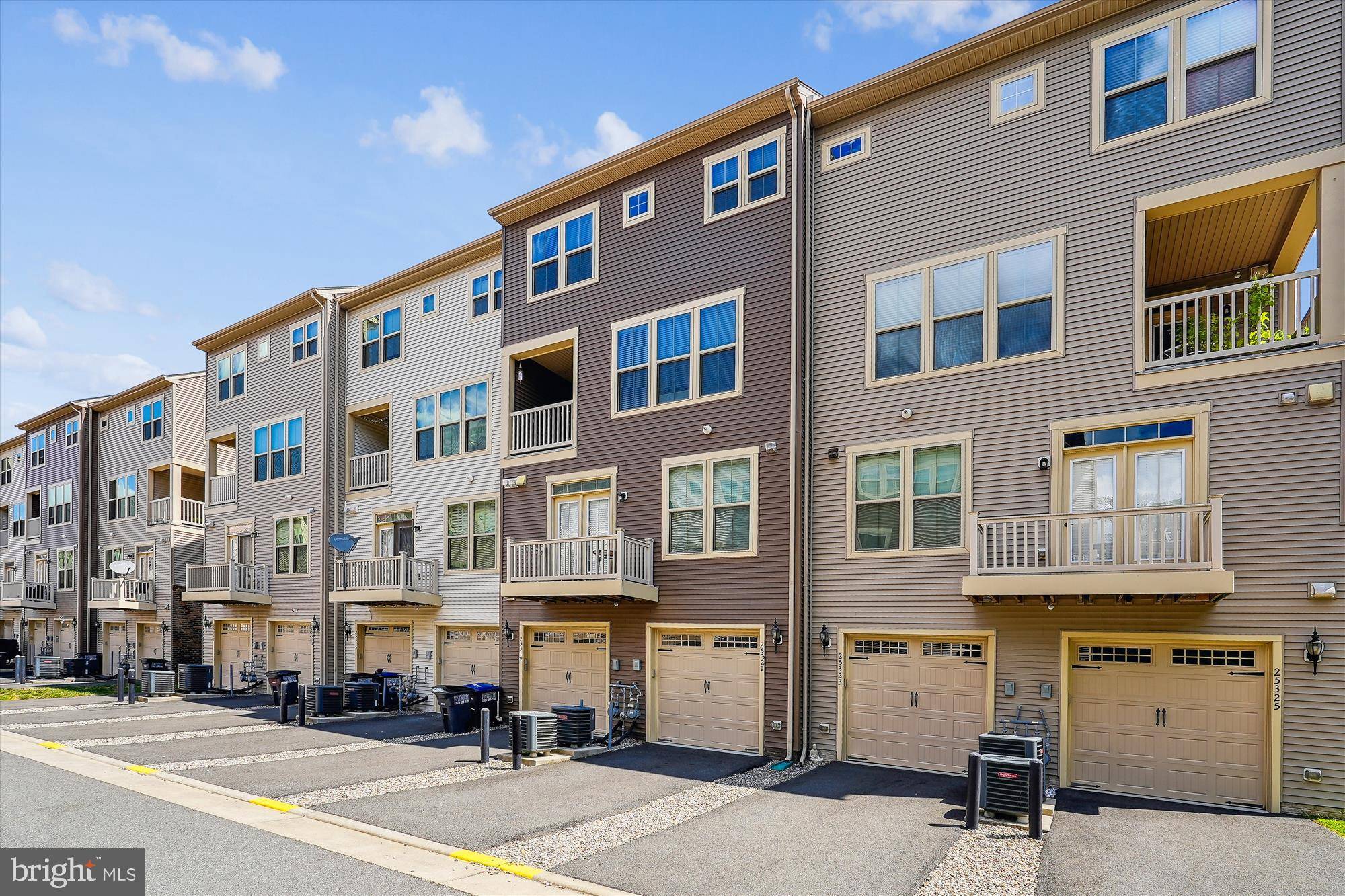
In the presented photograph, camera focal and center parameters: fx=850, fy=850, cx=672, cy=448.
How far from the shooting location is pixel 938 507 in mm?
13562

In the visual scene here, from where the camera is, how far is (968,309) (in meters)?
13.6

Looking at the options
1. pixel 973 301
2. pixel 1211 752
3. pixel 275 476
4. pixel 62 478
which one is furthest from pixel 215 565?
pixel 1211 752

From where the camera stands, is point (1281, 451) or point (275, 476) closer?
point (1281, 451)

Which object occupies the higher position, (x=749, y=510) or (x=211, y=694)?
(x=749, y=510)

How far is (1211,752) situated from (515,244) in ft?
54.9

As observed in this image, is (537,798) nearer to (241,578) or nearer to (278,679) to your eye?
(278,679)

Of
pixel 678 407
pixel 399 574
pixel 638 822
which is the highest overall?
pixel 678 407

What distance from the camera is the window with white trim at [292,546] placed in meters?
25.7

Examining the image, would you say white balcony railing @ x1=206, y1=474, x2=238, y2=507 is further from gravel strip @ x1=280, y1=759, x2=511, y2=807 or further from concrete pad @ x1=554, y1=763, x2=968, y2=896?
concrete pad @ x1=554, y1=763, x2=968, y2=896

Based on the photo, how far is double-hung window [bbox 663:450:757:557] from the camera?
15.5 metres

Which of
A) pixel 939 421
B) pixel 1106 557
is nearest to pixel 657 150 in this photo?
pixel 939 421

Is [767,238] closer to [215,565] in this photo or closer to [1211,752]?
[1211,752]

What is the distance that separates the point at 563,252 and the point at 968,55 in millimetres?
9331

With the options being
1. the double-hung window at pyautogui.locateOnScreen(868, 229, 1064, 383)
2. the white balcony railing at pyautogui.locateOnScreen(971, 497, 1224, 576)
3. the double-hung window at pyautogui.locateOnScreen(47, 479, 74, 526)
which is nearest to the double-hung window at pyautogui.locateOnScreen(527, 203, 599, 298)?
the double-hung window at pyautogui.locateOnScreen(868, 229, 1064, 383)
